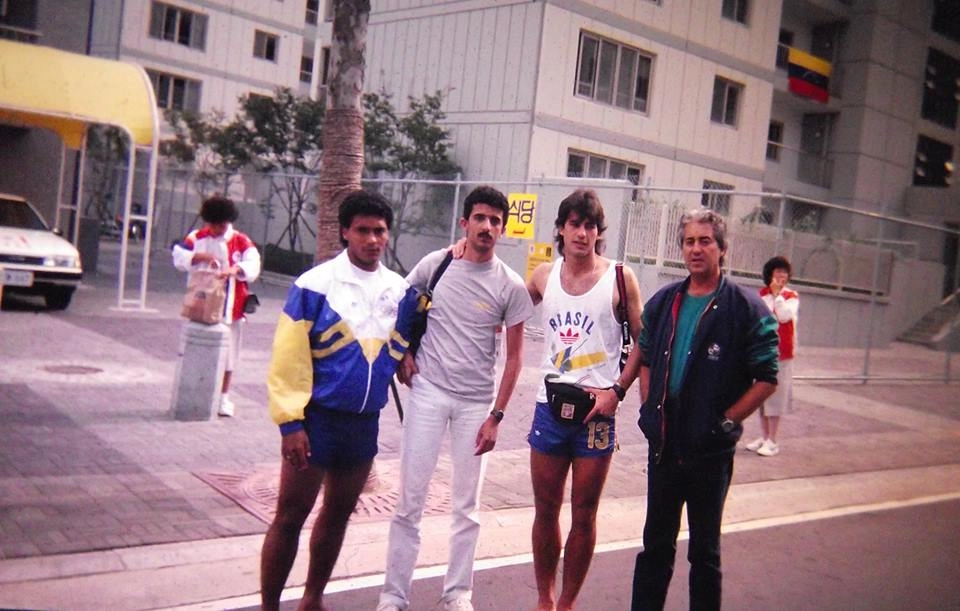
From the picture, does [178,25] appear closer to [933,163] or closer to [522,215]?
[522,215]

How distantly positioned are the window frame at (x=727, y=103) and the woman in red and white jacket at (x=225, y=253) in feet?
63.0

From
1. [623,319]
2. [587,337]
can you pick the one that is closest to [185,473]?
[587,337]

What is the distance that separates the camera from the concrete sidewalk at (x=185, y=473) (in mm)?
5004

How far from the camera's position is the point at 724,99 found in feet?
83.8

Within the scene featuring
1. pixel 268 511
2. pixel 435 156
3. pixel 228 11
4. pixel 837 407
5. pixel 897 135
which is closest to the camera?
pixel 268 511

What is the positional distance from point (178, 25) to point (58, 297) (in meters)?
23.9

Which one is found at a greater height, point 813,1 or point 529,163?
point 813,1

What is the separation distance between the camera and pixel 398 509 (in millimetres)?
4453

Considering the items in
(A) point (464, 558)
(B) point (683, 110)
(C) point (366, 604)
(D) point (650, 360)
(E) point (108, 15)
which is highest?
(E) point (108, 15)

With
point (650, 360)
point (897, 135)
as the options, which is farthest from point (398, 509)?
point (897, 135)

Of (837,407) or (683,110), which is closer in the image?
(837,407)

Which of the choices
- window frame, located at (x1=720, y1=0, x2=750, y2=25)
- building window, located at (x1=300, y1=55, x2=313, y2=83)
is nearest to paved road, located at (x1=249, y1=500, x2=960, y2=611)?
window frame, located at (x1=720, y1=0, x2=750, y2=25)

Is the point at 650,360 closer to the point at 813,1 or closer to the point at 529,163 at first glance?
the point at 529,163

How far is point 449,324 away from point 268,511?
7.64 feet
